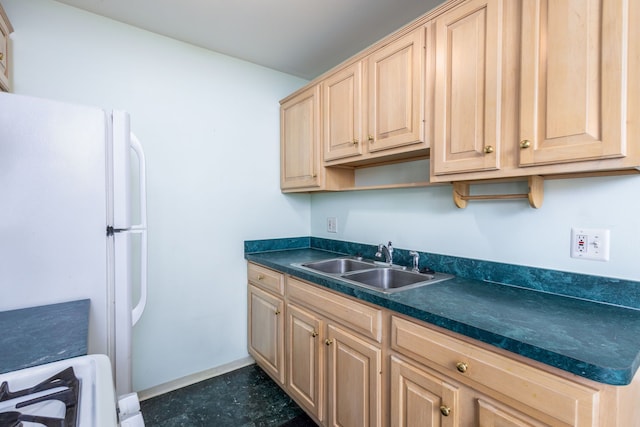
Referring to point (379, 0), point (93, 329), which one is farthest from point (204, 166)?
point (379, 0)

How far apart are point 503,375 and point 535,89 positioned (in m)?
0.95

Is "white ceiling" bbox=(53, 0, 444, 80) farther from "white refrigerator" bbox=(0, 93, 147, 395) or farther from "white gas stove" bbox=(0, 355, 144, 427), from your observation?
"white gas stove" bbox=(0, 355, 144, 427)

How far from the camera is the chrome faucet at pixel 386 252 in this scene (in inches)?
73.2

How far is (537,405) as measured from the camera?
81 centimetres

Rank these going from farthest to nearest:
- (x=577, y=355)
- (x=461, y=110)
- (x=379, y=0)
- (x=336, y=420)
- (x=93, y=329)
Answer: (x=379, y=0) < (x=336, y=420) < (x=461, y=110) < (x=93, y=329) < (x=577, y=355)

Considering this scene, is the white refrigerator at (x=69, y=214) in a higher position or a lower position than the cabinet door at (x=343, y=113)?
lower

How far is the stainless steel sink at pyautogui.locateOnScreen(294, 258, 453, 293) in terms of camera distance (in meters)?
1.58

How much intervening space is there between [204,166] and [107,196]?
107 centimetres

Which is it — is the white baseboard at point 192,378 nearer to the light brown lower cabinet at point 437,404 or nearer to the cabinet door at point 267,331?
the cabinet door at point 267,331

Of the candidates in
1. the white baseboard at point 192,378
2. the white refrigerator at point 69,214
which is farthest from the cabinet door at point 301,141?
the white baseboard at point 192,378

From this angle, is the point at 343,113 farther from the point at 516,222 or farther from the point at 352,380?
the point at 352,380

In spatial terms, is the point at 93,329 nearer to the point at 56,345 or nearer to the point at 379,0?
the point at 56,345

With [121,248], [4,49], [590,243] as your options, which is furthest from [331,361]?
[4,49]

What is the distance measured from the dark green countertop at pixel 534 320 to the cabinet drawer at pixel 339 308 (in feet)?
0.20
